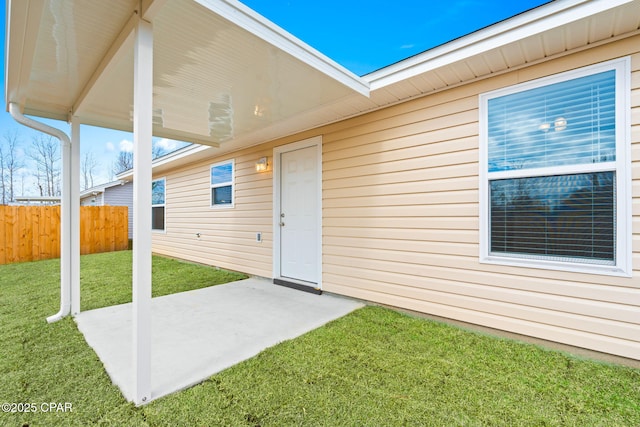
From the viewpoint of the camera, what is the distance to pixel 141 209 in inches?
68.9

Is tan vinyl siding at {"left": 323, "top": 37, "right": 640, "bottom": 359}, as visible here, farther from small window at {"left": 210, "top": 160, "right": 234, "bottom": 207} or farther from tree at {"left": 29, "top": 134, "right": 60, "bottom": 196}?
tree at {"left": 29, "top": 134, "right": 60, "bottom": 196}

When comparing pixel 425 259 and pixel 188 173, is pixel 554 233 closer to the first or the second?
pixel 425 259

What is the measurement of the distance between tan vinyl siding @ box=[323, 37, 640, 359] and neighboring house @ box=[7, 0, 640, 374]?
0.01 metres

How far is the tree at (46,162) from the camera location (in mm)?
15258

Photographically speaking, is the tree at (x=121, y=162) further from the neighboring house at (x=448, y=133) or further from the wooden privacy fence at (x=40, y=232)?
the neighboring house at (x=448, y=133)

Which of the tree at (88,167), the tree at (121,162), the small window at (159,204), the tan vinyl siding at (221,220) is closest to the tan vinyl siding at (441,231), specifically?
the tan vinyl siding at (221,220)

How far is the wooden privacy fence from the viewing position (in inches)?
289

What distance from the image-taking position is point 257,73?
267 cm

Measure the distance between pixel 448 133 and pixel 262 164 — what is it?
3140 millimetres

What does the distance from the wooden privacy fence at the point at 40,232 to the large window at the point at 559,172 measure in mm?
10256

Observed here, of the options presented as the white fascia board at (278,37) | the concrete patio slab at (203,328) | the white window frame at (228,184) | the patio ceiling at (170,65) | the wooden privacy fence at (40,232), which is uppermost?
the white fascia board at (278,37)

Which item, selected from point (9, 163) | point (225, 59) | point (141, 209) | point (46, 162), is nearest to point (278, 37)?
point (225, 59)

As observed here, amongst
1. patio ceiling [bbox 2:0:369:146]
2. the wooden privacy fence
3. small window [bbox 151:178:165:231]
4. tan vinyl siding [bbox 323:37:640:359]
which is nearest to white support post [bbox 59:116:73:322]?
patio ceiling [bbox 2:0:369:146]

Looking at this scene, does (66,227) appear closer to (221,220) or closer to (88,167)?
(221,220)
